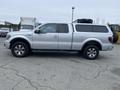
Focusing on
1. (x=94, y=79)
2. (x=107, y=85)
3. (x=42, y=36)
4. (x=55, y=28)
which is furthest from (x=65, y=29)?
(x=107, y=85)

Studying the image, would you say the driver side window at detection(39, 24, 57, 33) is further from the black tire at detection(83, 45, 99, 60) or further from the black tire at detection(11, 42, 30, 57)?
the black tire at detection(83, 45, 99, 60)

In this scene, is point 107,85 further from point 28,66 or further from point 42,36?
point 42,36

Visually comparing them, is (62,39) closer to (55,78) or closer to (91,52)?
(91,52)

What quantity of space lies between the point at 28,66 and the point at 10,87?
2694mm

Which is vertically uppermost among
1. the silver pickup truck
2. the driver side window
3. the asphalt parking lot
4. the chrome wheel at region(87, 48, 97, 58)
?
the driver side window

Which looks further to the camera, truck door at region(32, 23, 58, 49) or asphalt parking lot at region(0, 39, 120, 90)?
truck door at region(32, 23, 58, 49)

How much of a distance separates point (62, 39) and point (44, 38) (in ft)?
2.93

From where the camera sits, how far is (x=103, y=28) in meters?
10.4

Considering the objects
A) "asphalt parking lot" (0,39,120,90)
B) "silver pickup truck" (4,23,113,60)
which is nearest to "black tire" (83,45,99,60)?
"silver pickup truck" (4,23,113,60)

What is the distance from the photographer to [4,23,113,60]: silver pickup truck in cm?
1001

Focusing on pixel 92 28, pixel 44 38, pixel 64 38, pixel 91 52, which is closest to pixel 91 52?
pixel 91 52

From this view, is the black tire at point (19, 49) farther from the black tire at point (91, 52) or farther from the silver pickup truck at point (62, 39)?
the black tire at point (91, 52)

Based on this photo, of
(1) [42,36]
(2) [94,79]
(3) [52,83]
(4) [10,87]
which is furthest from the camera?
(1) [42,36]

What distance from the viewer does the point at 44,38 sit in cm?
1003
